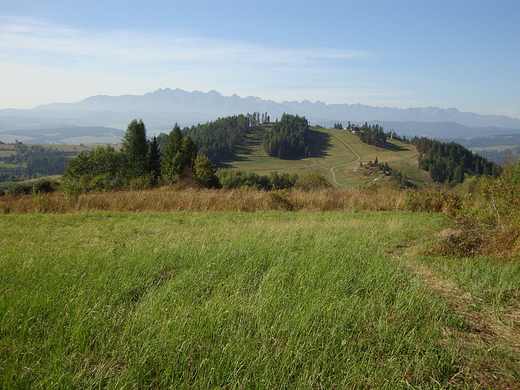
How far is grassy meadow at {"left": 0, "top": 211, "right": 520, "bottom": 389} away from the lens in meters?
Result: 2.64

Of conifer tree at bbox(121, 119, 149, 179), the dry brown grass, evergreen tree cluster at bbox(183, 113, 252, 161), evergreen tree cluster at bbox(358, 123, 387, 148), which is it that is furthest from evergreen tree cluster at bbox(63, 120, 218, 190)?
evergreen tree cluster at bbox(358, 123, 387, 148)

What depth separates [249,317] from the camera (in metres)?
3.33

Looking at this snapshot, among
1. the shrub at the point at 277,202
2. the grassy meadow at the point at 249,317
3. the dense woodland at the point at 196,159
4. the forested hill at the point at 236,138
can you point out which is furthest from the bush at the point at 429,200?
the forested hill at the point at 236,138

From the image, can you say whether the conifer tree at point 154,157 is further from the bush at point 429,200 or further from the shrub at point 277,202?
the bush at point 429,200

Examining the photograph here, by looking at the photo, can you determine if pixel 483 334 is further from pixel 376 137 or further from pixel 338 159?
pixel 376 137

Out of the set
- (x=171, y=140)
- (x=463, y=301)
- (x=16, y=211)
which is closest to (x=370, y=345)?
(x=463, y=301)

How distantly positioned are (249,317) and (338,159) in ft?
465

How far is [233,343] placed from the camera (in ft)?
9.77

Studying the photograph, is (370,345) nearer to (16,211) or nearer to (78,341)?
(78,341)

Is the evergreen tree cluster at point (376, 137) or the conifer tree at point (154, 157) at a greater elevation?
the evergreen tree cluster at point (376, 137)

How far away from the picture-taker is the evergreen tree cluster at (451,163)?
103 metres

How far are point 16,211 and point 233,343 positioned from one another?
11945mm

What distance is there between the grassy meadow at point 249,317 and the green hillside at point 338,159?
93.8 metres

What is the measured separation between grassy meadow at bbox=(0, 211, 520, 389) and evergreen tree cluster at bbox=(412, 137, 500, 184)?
362ft
